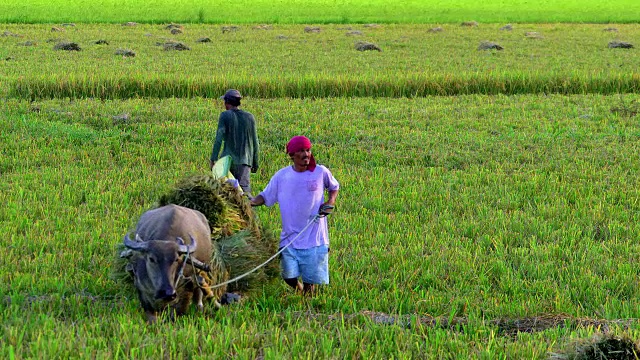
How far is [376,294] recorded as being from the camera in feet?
18.2

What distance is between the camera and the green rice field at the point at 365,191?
4.58 metres

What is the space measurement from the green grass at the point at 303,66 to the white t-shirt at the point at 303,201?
413 inches

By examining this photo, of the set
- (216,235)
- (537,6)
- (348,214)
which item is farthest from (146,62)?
(537,6)

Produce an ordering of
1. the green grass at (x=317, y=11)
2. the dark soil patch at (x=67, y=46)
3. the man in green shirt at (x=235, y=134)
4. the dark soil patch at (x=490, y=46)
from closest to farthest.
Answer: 1. the man in green shirt at (x=235, y=134)
2. the dark soil patch at (x=67, y=46)
3. the dark soil patch at (x=490, y=46)
4. the green grass at (x=317, y=11)

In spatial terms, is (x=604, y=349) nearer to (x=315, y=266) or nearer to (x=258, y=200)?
(x=315, y=266)

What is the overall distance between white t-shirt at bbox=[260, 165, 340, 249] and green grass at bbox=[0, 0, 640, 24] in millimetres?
29918

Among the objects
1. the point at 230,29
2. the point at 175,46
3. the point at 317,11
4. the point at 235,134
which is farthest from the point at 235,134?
the point at 317,11

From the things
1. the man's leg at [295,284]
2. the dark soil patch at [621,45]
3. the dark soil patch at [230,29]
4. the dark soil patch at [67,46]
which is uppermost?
the dark soil patch at [621,45]

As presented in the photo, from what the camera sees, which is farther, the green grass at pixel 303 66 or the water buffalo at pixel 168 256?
the green grass at pixel 303 66

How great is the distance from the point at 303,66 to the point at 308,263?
45.9 feet

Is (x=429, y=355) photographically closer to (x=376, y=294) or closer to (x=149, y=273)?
(x=376, y=294)

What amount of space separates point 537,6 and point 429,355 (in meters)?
46.2

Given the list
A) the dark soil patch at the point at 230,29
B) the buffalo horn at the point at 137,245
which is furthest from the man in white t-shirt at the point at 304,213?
the dark soil patch at the point at 230,29

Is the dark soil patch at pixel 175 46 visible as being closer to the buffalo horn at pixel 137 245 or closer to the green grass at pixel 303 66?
the green grass at pixel 303 66
